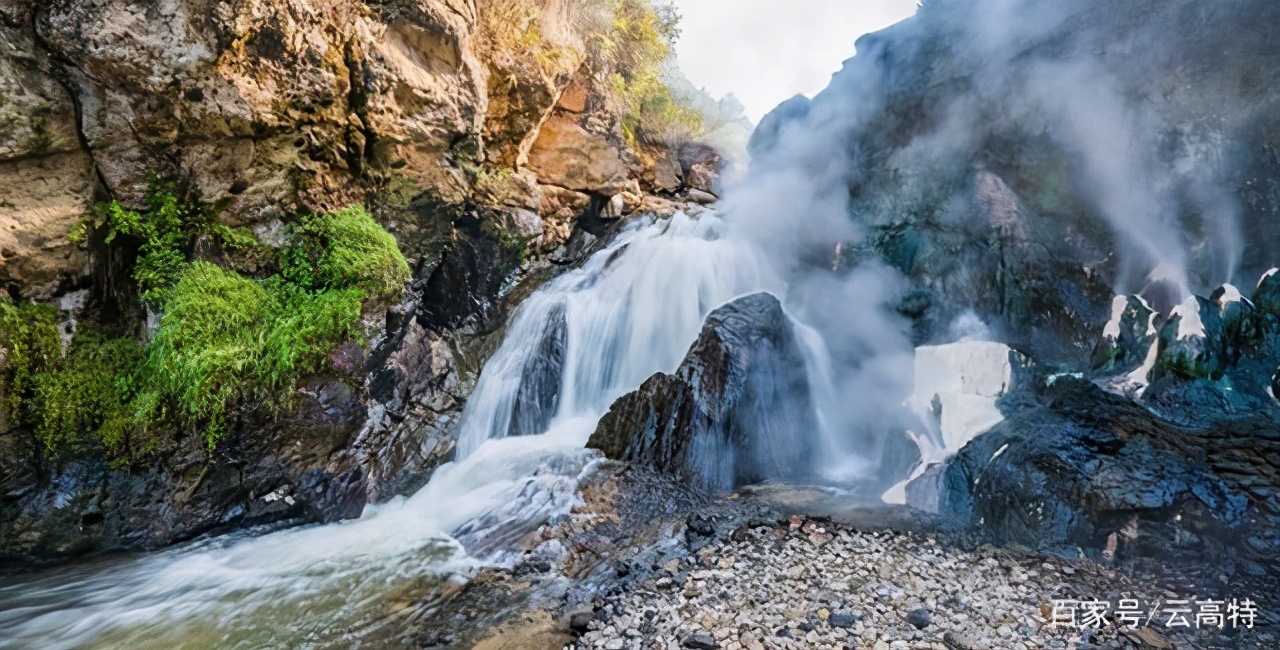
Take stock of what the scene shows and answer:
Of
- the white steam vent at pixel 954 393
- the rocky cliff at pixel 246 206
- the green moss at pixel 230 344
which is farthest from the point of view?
the white steam vent at pixel 954 393

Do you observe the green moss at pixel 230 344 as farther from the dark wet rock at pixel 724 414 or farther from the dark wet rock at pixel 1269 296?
the dark wet rock at pixel 1269 296

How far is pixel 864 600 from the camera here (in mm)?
3801

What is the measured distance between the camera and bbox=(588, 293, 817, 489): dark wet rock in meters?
6.33

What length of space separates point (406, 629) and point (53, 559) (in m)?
4.07

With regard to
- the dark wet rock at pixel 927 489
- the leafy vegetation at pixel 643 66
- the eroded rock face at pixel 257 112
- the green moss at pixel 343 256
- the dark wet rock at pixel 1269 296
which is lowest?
the dark wet rock at pixel 927 489

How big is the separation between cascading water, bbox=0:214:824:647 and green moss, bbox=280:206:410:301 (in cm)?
210

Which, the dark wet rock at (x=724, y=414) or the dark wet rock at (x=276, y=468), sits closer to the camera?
the dark wet rock at (x=276, y=468)

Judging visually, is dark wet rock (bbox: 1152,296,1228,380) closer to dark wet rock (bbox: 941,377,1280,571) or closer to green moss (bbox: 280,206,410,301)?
dark wet rock (bbox: 941,377,1280,571)

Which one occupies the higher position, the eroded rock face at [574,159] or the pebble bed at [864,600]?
the eroded rock face at [574,159]

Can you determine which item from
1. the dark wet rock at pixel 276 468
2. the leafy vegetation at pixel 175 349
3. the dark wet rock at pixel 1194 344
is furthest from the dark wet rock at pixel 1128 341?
the leafy vegetation at pixel 175 349

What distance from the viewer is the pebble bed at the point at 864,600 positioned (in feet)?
11.2

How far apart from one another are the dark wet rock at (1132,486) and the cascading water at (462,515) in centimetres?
308

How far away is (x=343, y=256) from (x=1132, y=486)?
8.98 metres

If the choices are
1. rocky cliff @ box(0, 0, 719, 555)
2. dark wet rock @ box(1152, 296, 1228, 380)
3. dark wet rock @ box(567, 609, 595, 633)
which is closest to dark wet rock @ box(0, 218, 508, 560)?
rocky cliff @ box(0, 0, 719, 555)
